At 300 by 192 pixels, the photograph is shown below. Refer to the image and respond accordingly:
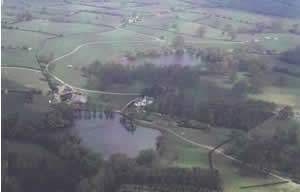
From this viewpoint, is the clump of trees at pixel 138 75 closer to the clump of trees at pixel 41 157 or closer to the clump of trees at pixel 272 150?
the clump of trees at pixel 41 157

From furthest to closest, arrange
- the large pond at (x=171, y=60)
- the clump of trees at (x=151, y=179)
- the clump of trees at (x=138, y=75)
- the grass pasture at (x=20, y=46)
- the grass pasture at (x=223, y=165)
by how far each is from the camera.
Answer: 1. the large pond at (x=171, y=60)
2. the grass pasture at (x=20, y=46)
3. the clump of trees at (x=138, y=75)
4. the grass pasture at (x=223, y=165)
5. the clump of trees at (x=151, y=179)

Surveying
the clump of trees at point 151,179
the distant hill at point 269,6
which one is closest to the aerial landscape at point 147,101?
the clump of trees at point 151,179

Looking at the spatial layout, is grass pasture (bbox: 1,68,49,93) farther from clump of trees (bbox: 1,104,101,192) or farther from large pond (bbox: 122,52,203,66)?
large pond (bbox: 122,52,203,66)

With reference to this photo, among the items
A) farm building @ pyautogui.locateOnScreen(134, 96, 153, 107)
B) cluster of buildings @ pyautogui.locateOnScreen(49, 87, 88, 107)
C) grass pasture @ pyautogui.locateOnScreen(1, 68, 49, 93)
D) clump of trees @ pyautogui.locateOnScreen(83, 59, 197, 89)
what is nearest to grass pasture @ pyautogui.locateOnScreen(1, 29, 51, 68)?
grass pasture @ pyautogui.locateOnScreen(1, 68, 49, 93)

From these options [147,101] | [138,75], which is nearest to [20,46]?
[138,75]

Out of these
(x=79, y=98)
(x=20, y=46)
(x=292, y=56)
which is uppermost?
(x=292, y=56)

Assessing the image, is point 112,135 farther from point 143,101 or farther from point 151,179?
point 151,179

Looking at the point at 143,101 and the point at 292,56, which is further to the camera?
the point at 292,56
